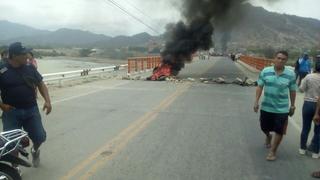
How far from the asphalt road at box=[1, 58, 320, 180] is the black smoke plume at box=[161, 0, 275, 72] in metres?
19.6

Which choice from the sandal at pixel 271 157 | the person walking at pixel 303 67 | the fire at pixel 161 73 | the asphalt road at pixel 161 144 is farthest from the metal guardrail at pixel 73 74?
the sandal at pixel 271 157

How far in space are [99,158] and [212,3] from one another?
107 feet

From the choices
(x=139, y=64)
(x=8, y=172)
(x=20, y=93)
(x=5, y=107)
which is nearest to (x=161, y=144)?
(x=20, y=93)

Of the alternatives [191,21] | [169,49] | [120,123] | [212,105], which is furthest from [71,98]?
[191,21]

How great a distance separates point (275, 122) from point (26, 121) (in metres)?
3.55

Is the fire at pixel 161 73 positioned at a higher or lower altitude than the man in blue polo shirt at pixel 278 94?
lower

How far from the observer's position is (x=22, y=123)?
6344 millimetres

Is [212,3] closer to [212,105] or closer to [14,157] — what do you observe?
[212,105]

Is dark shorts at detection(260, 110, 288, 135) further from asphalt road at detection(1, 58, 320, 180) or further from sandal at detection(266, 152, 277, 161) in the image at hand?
asphalt road at detection(1, 58, 320, 180)

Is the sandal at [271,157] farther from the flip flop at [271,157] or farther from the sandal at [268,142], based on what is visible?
the sandal at [268,142]

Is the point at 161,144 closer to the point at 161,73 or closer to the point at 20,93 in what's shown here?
the point at 20,93

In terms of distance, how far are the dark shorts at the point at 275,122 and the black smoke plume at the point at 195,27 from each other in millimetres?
24429

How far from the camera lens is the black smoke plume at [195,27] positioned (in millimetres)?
34250

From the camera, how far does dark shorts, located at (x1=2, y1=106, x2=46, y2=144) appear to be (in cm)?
618
